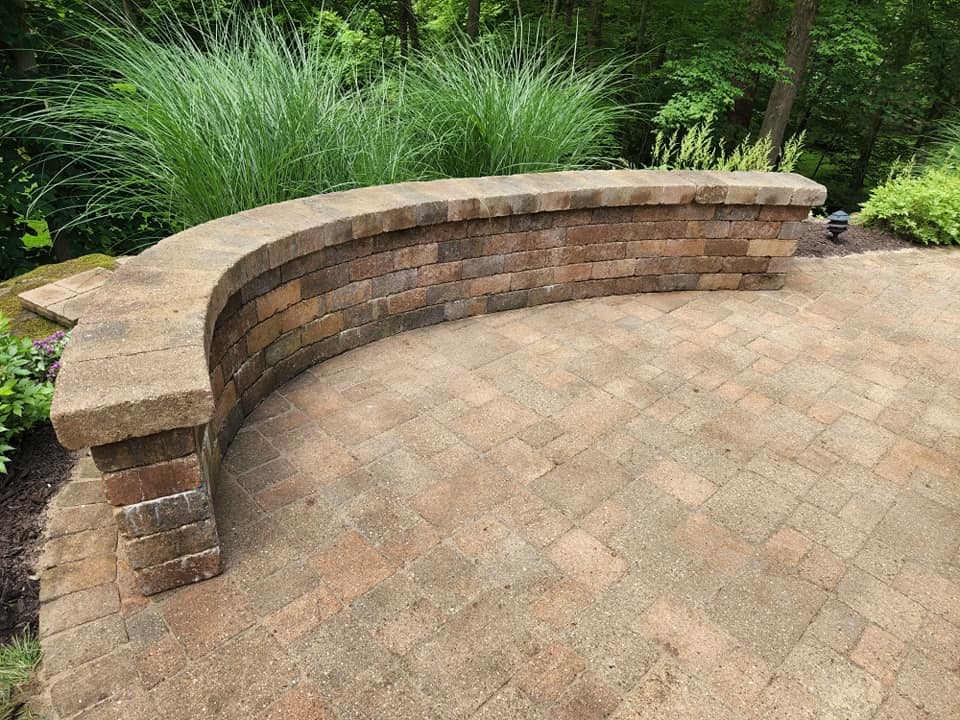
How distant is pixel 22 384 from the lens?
6.95 feet

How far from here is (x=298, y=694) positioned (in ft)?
5.16

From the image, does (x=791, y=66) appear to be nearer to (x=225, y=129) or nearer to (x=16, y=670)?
(x=225, y=129)

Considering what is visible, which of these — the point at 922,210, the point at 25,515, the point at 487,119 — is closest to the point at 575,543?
the point at 25,515

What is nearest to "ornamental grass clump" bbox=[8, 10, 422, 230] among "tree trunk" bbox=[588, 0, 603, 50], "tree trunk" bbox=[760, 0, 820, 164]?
"tree trunk" bbox=[760, 0, 820, 164]

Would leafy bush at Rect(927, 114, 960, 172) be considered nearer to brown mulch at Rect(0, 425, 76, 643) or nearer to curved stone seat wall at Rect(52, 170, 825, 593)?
curved stone seat wall at Rect(52, 170, 825, 593)

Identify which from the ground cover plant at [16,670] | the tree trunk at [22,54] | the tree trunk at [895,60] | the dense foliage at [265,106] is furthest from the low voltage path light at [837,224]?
the tree trunk at [895,60]

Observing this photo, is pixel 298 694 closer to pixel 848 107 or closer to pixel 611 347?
pixel 611 347

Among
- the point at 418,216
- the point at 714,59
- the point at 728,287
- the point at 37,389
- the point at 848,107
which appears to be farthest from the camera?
the point at 848,107

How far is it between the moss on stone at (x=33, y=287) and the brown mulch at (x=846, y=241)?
5033 millimetres

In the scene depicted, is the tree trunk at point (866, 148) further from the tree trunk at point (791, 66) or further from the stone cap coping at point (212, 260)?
the stone cap coping at point (212, 260)

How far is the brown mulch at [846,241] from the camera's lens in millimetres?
5176

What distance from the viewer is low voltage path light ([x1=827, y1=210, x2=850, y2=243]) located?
5355 mm

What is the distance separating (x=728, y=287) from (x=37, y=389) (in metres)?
3.94

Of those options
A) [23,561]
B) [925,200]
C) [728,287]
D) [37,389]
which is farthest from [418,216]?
[925,200]
